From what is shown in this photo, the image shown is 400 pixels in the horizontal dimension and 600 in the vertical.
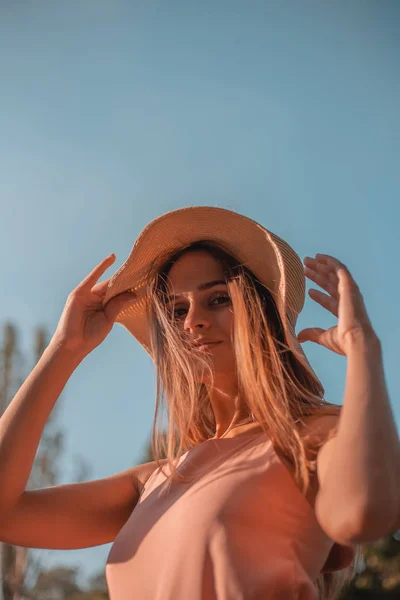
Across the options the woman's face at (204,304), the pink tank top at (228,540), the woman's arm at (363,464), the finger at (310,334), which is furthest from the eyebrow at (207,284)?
the woman's arm at (363,464)

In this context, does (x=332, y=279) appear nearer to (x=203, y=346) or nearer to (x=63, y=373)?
(x=203, y=346)

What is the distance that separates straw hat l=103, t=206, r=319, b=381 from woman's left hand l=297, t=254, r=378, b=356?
0.27 m

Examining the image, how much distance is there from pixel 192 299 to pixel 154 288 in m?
0.27

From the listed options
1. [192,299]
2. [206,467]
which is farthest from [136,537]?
[192,299]

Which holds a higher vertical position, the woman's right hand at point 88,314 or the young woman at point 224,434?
the woman's right hand at point 88,314

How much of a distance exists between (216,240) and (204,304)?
0.31 meters

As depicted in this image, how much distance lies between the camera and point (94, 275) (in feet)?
8.13

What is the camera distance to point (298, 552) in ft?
5.78

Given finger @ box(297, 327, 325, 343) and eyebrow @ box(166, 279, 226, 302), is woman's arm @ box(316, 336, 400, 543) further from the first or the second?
eyebrow @ box(166, 279, 226, 302)

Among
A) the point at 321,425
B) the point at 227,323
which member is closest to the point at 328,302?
the point at 321,425

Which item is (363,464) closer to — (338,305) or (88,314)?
(338,305)

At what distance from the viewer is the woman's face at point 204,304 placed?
2.23 metres

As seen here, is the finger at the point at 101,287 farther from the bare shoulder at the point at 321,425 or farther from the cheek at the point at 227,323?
the bare shoulder at the point at 321,425

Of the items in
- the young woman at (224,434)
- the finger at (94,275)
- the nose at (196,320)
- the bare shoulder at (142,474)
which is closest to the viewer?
the young woman at (224,434)
